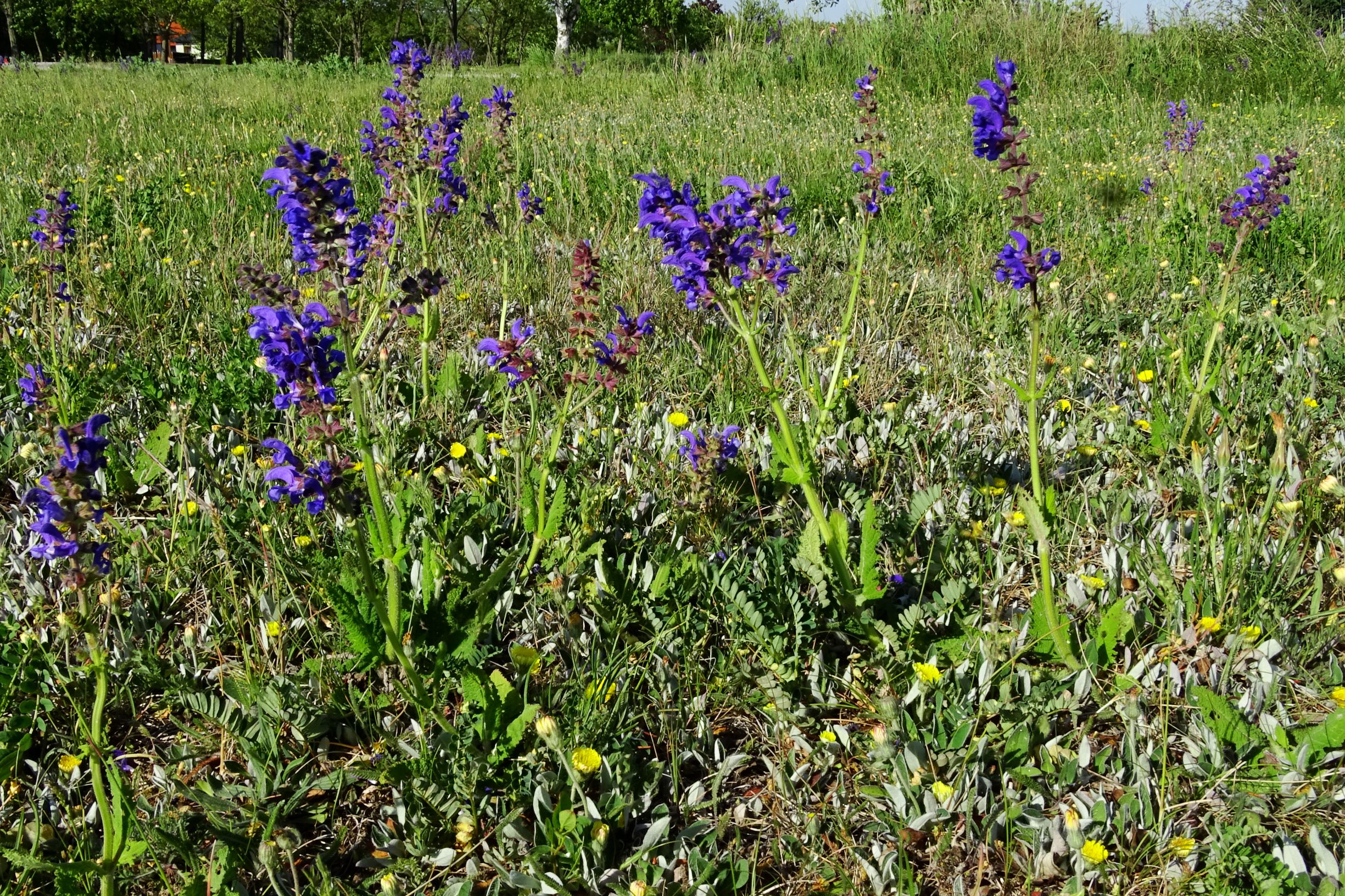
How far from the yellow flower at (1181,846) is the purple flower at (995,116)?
4.77ft

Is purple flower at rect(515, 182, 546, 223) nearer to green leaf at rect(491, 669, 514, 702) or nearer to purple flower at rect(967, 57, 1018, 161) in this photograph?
purple flower at rect(967, 57, 1018, 161)

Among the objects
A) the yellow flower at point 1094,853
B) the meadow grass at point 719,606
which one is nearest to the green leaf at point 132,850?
the meadow grass at point 719,606

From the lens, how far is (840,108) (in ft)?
28.9

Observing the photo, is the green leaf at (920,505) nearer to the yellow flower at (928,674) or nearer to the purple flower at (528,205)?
the yellow flower at (928,674)

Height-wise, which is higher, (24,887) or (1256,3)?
(1256,3)

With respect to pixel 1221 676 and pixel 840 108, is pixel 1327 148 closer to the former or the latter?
pixel 840 108

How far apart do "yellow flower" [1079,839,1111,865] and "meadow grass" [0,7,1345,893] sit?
0.06 m

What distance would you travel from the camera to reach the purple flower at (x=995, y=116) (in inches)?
78.7

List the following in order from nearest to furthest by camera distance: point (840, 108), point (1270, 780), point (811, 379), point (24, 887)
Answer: point (24, 887) → point (1270, 780) → point (811, 379) → point (840, 108)

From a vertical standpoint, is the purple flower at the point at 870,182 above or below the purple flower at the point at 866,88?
below

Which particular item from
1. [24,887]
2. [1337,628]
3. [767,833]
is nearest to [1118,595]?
[1337,628]

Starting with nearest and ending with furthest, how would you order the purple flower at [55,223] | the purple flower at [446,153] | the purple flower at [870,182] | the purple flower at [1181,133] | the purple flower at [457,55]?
the purple flower at [55,223] → the purple flower at [870,182] → the purple flower at [446,153] → the purple flower at [1181,133] → the purple flower at [457,55]

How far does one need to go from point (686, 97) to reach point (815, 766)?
371 inches

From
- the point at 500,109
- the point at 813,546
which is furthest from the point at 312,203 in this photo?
the point at 500,109
